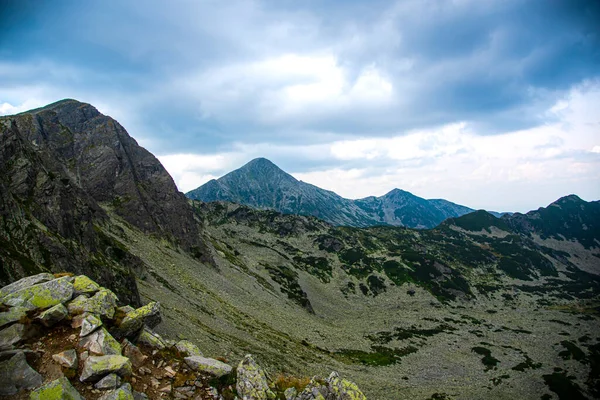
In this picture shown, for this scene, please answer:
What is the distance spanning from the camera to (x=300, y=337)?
68.8 m

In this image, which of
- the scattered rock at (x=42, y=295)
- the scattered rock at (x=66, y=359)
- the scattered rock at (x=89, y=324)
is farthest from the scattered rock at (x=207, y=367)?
the scattered rock at (x=42, y=295)

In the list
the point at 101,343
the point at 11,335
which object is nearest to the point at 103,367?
the point at 101,343

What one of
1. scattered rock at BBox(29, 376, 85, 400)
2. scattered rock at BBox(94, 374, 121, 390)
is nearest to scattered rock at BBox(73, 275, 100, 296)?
scattered rock at BBox(94, 374, 121, 390)

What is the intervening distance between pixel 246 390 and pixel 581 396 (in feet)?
257

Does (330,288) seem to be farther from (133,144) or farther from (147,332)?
(147,332)

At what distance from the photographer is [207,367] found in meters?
16.9

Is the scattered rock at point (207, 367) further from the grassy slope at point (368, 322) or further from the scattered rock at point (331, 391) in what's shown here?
the grassy slope at point (368, 322)

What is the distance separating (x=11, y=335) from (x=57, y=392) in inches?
168

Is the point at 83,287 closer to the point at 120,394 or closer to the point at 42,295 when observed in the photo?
the point at 42,295

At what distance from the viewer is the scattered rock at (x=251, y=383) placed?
16562 mm

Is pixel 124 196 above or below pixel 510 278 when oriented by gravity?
above

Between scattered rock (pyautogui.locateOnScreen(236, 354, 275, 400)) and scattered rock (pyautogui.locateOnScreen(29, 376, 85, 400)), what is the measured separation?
751cm

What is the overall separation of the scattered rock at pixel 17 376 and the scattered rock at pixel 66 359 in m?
0.84

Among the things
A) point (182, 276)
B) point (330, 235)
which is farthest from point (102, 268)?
point (330, 235)
